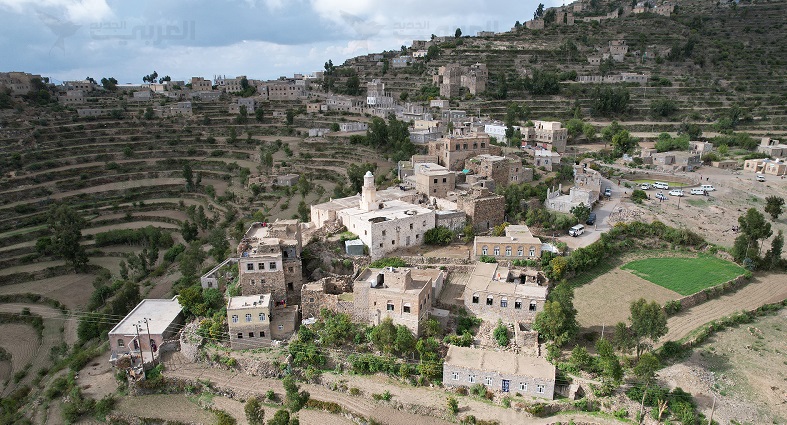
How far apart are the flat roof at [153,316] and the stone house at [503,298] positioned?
472 inches

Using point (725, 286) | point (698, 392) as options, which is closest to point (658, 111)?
point (725, 286)

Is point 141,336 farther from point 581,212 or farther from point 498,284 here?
point 581,212

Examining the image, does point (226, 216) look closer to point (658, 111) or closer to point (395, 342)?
point (395, 342)

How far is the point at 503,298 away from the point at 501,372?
10.7 ft

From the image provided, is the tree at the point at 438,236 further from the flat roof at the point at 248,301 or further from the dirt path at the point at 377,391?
the dirt path at the point at 377,391

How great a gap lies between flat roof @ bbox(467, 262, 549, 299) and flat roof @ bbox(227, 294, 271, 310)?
7635mm

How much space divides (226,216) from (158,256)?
5.16 metres

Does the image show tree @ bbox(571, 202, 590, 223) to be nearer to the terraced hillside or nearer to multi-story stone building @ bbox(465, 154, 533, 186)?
multi-story stone building @ bbox(465, 154, 533, 186)

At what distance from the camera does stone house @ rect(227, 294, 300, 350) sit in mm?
18469

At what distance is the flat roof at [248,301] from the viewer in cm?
1863

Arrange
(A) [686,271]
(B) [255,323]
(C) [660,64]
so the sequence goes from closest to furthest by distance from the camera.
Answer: (B) [255,323], (A) [686,271], (C) [660,64]

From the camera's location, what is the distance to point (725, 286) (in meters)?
22.4

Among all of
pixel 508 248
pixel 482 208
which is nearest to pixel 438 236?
pixel 482 208

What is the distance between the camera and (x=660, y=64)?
206 ft
